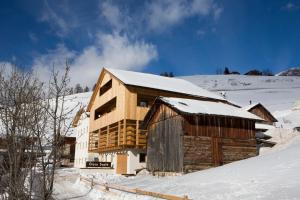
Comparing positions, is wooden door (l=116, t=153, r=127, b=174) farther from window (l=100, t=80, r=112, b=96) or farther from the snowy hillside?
the snowy hillside

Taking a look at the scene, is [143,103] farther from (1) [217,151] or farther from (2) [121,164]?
(1) [217,151]

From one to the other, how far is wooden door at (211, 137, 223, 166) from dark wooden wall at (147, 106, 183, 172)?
273 centimetres

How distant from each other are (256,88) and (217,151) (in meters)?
95.2

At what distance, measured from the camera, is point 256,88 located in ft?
381

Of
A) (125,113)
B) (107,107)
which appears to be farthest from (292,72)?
(125,113)

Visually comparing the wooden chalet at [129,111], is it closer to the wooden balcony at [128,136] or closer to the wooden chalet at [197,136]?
the wooden balcony at [128,136]

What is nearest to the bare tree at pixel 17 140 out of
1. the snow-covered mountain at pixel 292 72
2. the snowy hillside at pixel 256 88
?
the snowy hillside at pixel 256 88

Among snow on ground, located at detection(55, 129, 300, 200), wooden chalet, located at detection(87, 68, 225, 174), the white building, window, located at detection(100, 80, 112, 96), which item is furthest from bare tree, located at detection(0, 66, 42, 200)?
the white building

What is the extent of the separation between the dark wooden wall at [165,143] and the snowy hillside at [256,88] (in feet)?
179

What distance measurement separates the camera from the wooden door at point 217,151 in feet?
85.7

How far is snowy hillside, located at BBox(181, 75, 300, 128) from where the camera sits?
90250mm

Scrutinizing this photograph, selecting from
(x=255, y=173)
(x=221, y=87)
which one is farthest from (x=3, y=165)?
(x=221, y=87)

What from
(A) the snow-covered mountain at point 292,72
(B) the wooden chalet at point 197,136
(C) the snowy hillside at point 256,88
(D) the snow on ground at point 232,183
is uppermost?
(A) the snow-covered mountain at point 292,72

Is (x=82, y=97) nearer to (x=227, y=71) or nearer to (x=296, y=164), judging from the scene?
(x=227, y=71)
